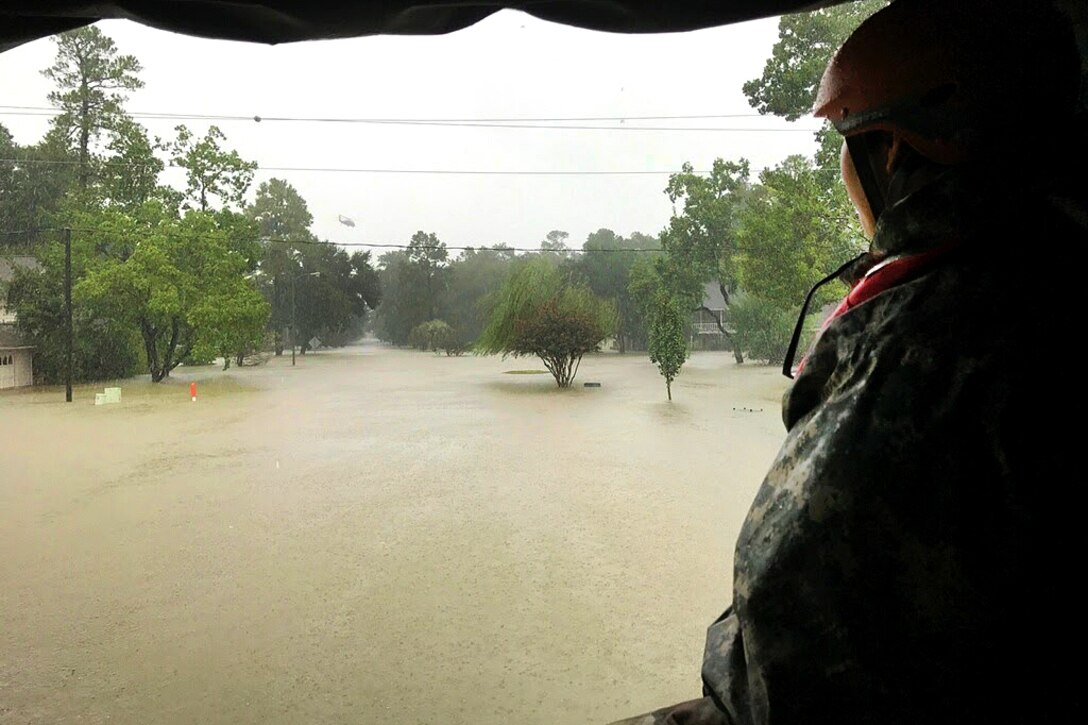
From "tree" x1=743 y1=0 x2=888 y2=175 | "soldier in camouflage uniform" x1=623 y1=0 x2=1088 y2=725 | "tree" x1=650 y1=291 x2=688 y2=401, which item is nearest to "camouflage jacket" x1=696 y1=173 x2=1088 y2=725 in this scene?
"soldier in camouflage uniform" x1=623 y1=0 x2=1088 y2=725

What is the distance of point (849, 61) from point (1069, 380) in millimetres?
399

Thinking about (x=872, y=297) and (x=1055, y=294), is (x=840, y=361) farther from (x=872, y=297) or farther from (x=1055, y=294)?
(x=1055, y=294)

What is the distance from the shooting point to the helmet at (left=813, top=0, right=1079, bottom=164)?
0.57 m

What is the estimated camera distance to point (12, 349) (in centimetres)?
491

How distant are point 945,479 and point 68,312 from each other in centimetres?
619

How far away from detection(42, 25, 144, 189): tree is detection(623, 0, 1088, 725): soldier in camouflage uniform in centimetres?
600

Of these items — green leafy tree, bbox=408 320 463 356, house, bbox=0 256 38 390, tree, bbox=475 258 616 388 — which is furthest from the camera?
tree, bbox=475 258 616 388

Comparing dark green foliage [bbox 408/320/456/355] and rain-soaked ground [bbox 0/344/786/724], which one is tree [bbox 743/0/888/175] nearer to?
rain-soaked ground [bbox 0/344/786/724]

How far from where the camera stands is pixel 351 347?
8.10 metres

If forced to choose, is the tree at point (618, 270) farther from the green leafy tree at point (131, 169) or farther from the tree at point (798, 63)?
the green leafy tree at point (131, 169)

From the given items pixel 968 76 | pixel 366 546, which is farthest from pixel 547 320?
pixel 968 76

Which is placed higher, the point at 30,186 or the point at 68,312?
the point at 30,186

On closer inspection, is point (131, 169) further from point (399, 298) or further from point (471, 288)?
point (471, 288)

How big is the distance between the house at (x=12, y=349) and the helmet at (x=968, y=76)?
565 centimetres
